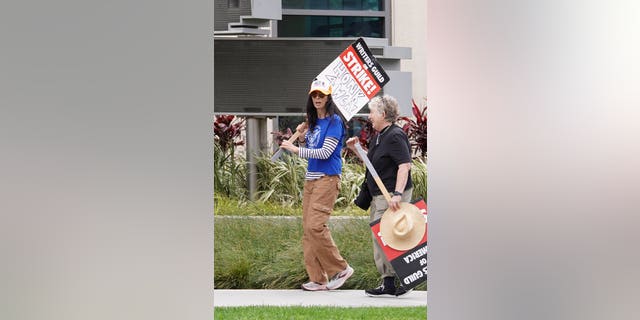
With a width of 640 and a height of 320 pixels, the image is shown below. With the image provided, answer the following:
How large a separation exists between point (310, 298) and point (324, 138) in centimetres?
128

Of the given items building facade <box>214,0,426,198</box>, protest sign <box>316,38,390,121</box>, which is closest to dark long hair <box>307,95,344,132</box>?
protest sign <box>316,38,390,121</box>

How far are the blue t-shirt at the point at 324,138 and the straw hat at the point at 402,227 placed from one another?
2.03ft

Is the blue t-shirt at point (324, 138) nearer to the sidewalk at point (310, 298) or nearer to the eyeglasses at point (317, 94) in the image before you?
the eyeglasses at point (317, 94)

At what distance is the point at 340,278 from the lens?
8703mm

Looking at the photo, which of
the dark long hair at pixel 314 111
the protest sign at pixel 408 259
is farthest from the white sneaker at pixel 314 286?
the dark long hair at pixel 314 111

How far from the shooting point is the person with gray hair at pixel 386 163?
838cm

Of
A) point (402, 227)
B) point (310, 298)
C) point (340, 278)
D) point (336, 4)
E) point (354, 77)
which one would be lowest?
point (310, 298)

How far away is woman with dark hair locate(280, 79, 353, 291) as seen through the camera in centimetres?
845

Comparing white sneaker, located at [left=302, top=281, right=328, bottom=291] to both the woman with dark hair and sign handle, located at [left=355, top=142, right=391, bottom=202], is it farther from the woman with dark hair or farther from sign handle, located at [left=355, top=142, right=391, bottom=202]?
sign handle, located at [left=355, top=142, right=391, bottom=202]

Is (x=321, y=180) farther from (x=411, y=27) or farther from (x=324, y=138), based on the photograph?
(x=411, y=27)

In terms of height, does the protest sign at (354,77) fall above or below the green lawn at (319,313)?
above

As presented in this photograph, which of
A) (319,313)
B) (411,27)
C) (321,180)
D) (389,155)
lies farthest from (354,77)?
(411,27)
